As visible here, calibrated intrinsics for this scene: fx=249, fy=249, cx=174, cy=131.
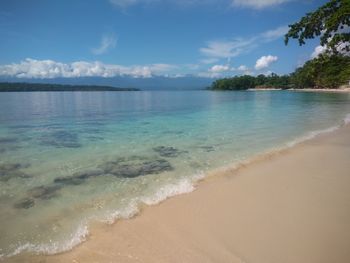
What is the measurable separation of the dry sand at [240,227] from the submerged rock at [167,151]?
11.7ft

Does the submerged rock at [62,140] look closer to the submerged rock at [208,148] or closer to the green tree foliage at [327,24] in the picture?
the submerged rock at [208,148]

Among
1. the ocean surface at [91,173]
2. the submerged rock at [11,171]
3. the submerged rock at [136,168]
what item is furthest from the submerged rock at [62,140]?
the submerged rock at [136,168]

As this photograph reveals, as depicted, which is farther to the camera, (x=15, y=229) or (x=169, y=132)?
(x=169, y=132)

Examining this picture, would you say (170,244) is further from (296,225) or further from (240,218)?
(296,225)

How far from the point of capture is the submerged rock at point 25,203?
6.33m

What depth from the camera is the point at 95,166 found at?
32.0 feet

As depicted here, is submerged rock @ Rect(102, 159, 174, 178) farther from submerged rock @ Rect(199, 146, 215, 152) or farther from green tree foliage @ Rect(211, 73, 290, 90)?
green tree foliage @ Rect(211, 73, 290, 90)

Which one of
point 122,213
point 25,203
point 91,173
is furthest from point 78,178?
point 122,213

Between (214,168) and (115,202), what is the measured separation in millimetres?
4125

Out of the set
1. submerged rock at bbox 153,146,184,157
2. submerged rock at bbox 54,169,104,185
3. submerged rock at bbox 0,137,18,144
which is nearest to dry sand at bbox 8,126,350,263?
submerged rock at bbox 54,169,104,185

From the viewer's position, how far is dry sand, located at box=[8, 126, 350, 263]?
423 centimetres

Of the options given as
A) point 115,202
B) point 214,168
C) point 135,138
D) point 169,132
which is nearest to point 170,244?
point 115,202

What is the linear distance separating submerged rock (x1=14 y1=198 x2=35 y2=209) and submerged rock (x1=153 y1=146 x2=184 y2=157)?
5.72 metres

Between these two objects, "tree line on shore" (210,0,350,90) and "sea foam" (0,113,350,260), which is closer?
"sea foam" (0,113,350,260)
